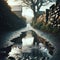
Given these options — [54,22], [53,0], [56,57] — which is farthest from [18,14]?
[56,57]

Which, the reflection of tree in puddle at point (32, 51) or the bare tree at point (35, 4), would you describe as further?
the bare tree at point (35, 4)

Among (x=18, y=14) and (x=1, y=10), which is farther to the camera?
(x=18, y=14)

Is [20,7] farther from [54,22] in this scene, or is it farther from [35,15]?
[54,22]

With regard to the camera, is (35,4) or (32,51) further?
(35,4)

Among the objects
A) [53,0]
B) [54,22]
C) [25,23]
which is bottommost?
[25,23]

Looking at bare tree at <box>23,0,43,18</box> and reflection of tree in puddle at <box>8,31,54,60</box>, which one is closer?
reflection of tree in puddle at <box>8,31,54,60</box>

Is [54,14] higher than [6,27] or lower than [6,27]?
higher

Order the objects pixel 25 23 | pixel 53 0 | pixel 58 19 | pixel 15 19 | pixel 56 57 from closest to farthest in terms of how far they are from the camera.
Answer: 1. pixel 56 57
2. pixel 58 19
3. pixel 53 0
4. pixel 15 19
5. pixel 25 23

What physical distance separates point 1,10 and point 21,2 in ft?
11.3

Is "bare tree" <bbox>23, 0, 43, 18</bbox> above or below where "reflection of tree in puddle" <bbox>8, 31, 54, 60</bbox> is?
above

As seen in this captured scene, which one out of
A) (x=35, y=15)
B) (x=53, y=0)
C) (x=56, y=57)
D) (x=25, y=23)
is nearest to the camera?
(x=56, y=57)

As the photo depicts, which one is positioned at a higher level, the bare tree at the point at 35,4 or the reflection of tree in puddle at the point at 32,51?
the bare tree at the point at 35,4

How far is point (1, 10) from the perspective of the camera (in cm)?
2780

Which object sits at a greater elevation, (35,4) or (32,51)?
(35,4)
